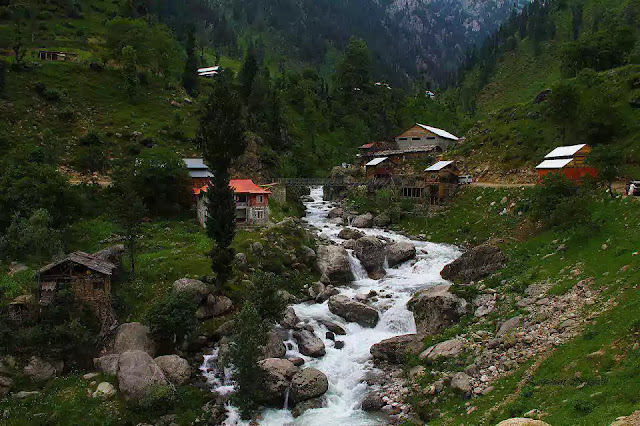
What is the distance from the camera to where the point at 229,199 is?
4022cm

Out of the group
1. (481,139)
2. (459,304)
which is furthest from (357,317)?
(481,139)

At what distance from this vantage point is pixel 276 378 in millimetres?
29094

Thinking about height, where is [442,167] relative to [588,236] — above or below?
above

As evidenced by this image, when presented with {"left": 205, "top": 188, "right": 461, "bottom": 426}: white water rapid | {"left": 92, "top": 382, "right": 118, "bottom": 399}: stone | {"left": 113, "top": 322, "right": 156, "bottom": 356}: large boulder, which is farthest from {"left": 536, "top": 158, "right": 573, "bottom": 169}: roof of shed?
{"left": 92, "top": 382, "right": 118, "bottom": 399}: stone

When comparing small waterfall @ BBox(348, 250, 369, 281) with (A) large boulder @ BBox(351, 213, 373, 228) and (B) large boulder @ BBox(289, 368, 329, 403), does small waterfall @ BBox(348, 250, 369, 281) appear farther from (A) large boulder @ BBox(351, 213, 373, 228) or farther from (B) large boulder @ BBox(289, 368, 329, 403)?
(B) large boulder @ BBox(289, 368, 329, 403)

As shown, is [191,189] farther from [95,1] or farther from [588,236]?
[95,1]

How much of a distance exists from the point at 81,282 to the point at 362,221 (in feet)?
155

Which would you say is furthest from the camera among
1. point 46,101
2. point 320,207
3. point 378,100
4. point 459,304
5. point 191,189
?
point 378,100

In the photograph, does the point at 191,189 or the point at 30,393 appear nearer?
the point at 30,393

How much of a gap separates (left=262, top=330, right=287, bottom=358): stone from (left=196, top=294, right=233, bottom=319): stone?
5701mm

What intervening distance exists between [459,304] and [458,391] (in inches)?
451

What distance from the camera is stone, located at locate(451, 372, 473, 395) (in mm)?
25562

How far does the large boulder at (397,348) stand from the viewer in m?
32.7

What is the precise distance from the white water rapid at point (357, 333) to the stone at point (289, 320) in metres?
1.54
